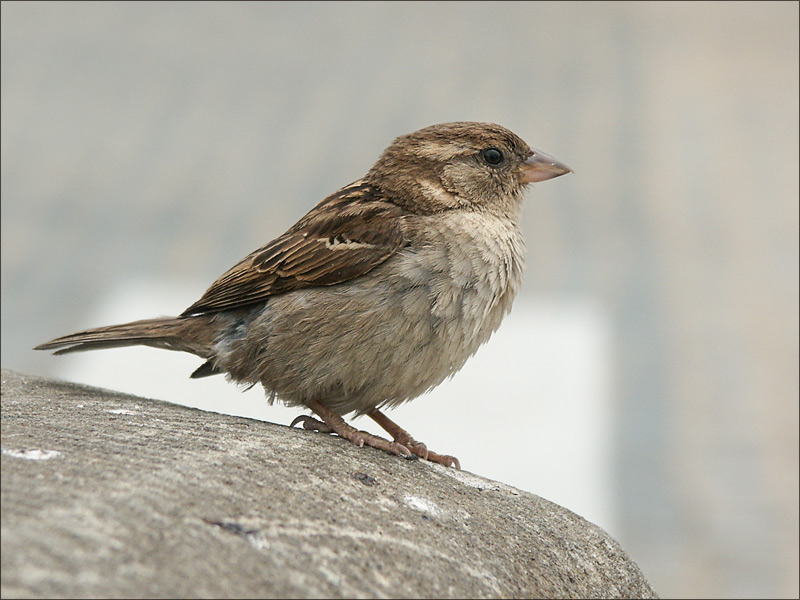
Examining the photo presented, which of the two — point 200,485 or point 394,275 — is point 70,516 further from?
point 394,275

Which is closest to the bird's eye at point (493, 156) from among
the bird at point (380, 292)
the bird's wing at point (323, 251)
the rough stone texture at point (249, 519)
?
the bird at point (380, 292)

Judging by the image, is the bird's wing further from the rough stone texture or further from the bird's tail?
the rough stone texture

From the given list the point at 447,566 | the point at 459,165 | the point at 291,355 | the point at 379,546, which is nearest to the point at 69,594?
the point at 379,546

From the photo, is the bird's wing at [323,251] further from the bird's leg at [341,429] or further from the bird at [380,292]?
the bird's leg at [341,429]

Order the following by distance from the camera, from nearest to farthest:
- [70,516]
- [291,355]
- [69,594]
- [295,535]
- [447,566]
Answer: [69,594] < [70,516] < [295,535] < [447,566] < [291,355]

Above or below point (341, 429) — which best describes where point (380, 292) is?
above

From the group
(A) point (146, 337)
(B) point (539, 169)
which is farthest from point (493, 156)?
(A) point (146, 337)

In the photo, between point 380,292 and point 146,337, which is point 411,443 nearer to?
point 380,292

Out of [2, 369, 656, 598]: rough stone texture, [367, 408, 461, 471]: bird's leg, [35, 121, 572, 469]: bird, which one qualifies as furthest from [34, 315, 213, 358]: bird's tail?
[367, 408, 461, 471]: bird's leg
